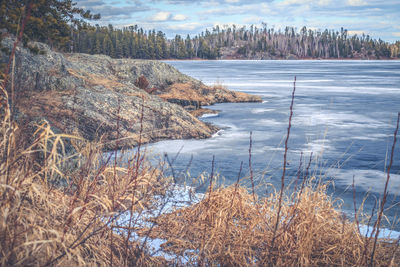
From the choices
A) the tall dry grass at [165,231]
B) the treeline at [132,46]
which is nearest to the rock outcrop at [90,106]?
the tall dry grass at [165,231]

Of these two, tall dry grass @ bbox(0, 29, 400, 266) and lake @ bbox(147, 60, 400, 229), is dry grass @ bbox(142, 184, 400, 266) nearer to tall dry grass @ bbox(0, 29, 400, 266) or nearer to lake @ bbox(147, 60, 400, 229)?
tall dry grass @ bbox(0, 29, 400, 266)

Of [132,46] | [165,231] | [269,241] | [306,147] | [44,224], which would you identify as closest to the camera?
[44,224]

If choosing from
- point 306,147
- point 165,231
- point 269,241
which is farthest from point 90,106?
point 269,241

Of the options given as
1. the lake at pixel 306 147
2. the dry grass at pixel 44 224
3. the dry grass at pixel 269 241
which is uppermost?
the dry grass at pixel 44 224

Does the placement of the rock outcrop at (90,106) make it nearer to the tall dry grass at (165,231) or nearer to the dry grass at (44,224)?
the tall dry grass at (165,231)

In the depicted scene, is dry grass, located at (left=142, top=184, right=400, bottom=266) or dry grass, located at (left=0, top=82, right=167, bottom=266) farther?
dry grass, located at (left=142, top=184, right=400, bottom=266)

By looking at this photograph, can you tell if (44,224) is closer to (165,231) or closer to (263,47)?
(165,231)

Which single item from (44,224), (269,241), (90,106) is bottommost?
(269,241)

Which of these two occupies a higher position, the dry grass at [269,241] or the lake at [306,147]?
the dry grass at [269,241]

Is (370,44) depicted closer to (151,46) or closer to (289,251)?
(151,46)

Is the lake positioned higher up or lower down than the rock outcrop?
lower down

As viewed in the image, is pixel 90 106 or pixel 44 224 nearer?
pixel 44 224

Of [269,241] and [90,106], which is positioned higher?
[90,106]

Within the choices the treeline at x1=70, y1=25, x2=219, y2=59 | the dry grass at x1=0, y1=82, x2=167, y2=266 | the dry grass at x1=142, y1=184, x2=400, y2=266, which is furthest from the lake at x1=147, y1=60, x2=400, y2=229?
the treeline at x1=70, y1=25, x2=219, y2=59
